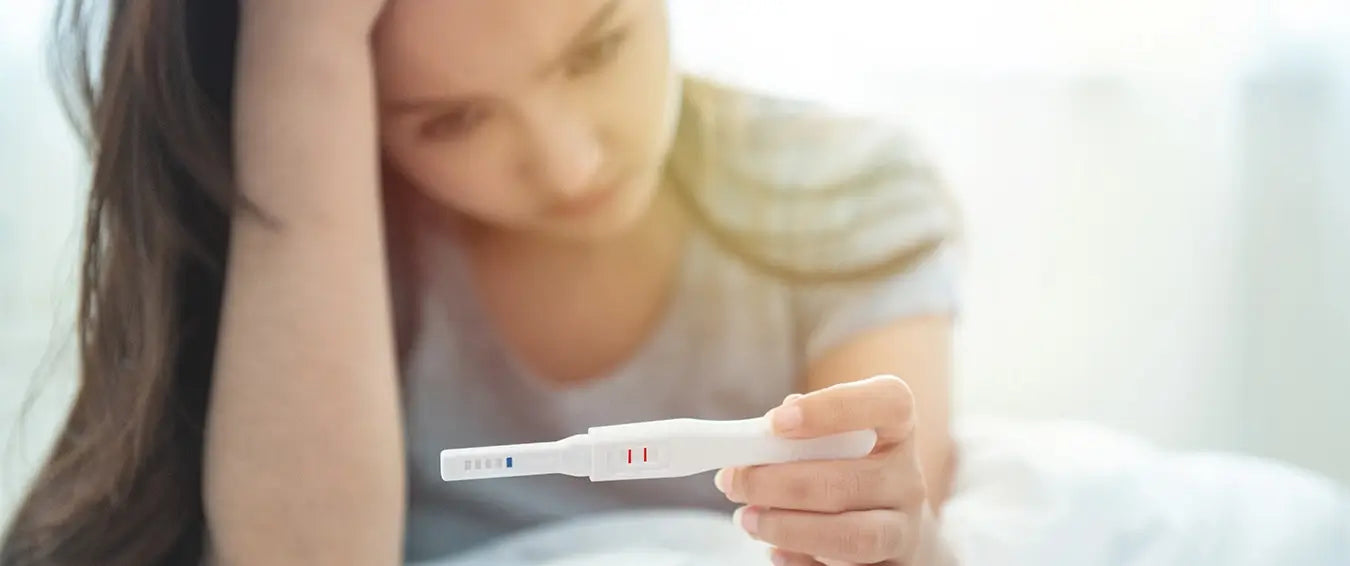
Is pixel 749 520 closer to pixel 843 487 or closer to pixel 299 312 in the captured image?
pixel 843 487

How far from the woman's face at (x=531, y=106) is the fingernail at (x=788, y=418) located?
182 mm

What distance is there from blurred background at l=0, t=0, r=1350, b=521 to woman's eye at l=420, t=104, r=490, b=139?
213 mm

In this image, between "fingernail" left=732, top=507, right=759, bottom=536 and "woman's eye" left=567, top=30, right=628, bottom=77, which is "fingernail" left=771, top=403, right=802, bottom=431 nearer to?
"fingernail" left=732, top=507, right=759, bottom=536

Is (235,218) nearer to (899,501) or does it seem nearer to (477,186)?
(477,186)

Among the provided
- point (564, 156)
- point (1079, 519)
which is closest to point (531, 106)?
point (564, 156)

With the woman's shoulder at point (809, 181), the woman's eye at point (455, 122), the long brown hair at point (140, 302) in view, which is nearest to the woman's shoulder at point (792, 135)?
the woman's shoulder at point (809, 181)

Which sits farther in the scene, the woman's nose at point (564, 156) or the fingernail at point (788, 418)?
the woman's nose at point (564, 156)

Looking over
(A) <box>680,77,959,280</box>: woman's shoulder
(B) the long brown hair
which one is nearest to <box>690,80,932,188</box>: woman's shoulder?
(A) <box>680,77,959,280</box>: woman's shoulder

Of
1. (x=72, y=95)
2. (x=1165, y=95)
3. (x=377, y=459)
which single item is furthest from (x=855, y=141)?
(x=72, y=95)

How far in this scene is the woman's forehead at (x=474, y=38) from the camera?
55 cm

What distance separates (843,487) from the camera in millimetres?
472

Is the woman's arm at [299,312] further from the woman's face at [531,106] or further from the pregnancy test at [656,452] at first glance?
the pregnancy test at [656,452]

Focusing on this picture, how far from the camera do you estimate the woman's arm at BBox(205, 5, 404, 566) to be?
56cm

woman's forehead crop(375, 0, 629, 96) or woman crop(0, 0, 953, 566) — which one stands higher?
woman's forehead crop(375, 0, 629, 96)
